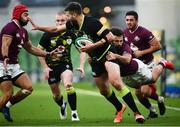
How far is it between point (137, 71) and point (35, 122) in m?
2.44

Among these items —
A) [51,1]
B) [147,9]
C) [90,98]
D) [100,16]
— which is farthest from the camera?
[51,1]

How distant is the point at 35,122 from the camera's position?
19.7m

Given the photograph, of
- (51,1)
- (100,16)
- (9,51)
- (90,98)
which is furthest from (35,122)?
(51,1)

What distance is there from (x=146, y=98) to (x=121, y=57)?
7.68 feet

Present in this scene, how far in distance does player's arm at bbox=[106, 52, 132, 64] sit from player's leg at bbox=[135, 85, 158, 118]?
1.83 meters

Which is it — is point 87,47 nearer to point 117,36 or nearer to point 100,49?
point 100,49

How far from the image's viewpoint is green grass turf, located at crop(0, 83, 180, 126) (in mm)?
19019

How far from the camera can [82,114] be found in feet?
74.2

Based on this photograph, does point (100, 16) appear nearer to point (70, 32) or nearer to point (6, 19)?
point (6, 19)

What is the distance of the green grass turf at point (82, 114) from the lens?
1902 cm

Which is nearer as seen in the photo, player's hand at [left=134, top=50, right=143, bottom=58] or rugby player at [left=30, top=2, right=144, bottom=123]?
rugby player at [left=30, top=2, right=144, bottom=123]

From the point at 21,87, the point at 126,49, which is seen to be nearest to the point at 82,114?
the point at 21,87

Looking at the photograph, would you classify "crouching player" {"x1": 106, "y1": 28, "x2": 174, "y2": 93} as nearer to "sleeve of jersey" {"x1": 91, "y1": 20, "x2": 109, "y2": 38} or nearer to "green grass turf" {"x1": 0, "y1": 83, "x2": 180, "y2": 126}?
"sleeve of jersey" {"x1": 91, "y1": 20, "x2": 109, "y2": 38}

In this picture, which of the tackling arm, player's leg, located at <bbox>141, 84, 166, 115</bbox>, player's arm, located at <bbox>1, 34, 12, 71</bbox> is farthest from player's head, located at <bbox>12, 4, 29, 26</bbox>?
player's leg, located at <bbox>141, 84, 166, 115</bbox>
